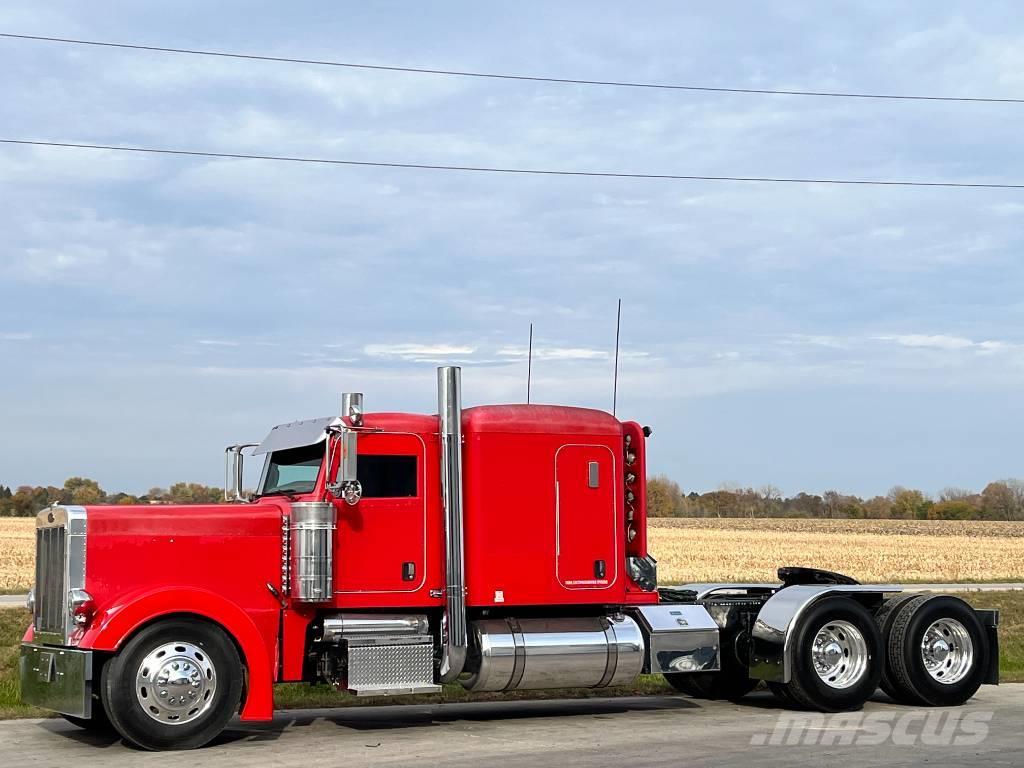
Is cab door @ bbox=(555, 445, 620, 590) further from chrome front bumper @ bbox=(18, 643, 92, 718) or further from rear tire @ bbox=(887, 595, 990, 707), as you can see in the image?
chrome front bumper @ bbox=(18, 643, 92, 718)

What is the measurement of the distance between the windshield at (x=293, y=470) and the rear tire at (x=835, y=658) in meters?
5.31

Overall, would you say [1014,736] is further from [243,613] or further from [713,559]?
[713,559]

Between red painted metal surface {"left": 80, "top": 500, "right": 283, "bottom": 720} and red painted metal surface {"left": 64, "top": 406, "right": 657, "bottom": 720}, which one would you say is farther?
red painted metal surface {"left": 64, "top": 406, "right": 657, "bottom": 720}

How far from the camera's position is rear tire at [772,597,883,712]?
45.4 ft

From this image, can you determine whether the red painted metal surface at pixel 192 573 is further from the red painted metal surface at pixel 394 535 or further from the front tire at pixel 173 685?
the red painted metal surface at pixel 394 535

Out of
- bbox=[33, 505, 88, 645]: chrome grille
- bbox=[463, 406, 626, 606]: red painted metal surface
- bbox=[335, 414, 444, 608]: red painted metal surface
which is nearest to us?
bbox=[33, 505, 88, 645]: chrome grille

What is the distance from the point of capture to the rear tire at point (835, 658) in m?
13.9

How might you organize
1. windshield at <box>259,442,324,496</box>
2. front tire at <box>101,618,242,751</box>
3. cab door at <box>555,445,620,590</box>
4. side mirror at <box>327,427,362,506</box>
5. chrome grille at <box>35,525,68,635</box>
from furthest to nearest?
cab door at <box>555,445,620,590</box> → windshield at <box>259,442,324,496</box> → side mirror at <box>327,427,362,506</box> → chrome grille at <box>35,525,68,635</box> → front tire at <box>101,618,242,751</box>

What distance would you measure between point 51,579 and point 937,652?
30.2ft

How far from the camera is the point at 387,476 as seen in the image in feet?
41.9

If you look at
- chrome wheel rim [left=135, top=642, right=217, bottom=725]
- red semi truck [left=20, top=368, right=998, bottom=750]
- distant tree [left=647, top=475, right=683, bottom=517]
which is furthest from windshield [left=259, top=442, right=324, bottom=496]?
distant tree [left=647, top=475, right=683, bottom=517]

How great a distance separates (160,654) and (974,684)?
870 centimetres

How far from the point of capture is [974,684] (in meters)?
14.6

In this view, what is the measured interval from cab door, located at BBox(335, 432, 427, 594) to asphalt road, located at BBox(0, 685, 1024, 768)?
4.67 ft
